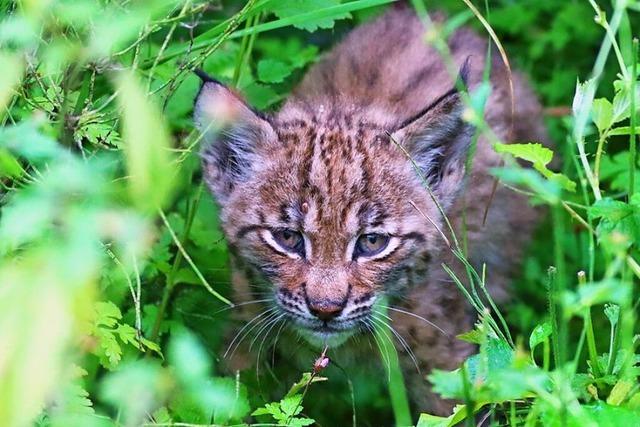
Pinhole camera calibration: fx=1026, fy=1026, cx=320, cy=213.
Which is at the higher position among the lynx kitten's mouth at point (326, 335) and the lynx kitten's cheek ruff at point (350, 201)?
the lynx kitten's cheek ruff at point (350, 201)

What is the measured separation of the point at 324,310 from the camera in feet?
11.0

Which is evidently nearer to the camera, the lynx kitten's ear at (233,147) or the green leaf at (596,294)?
the green leaf at (596,294)

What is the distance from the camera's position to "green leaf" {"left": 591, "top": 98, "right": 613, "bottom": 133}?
293cm

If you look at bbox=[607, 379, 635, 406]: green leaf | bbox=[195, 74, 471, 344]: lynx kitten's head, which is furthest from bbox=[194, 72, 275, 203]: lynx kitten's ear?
bbox=[607, 379, 635, 406]: green leaf

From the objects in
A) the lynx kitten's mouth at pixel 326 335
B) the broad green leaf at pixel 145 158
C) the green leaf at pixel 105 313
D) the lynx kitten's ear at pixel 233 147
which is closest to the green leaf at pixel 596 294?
the broad green leaf at pixel 145 158

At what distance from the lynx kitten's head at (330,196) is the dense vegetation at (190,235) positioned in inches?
7.6

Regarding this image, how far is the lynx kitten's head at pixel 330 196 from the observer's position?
3.47m

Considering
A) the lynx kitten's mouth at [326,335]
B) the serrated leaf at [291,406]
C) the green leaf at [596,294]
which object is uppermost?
the green leaf at [596,294]

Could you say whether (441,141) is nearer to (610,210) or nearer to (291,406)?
(610,210)

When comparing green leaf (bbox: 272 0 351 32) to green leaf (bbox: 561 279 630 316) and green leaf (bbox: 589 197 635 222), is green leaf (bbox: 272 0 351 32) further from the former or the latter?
green leaf (bbox: 561 279 630 316)

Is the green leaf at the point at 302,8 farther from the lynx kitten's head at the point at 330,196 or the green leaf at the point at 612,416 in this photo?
the green leaf at the point at 612,416

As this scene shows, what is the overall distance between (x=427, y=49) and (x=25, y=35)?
2909 millimetres

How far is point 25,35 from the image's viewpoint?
6.20ft

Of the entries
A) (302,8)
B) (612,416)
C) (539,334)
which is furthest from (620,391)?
(302,8)
